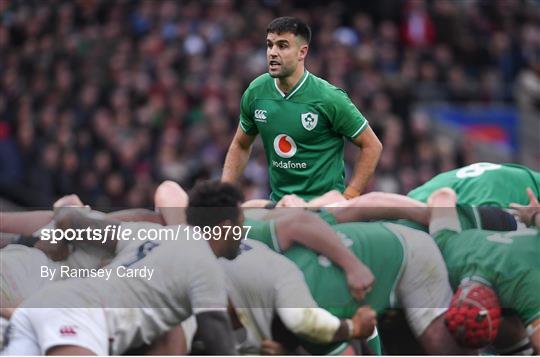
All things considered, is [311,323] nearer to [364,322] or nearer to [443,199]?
[364,322]

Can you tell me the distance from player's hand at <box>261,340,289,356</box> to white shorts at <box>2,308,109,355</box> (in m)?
0.77

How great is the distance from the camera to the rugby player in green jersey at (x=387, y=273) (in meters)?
6.24

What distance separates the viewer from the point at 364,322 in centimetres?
618

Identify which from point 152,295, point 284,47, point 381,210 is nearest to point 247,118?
point 284,47

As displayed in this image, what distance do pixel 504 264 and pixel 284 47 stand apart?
1845 millimetres

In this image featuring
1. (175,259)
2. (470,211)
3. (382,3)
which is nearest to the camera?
(175,259)

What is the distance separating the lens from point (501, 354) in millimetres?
6465

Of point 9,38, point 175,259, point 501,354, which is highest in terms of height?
point 9,38

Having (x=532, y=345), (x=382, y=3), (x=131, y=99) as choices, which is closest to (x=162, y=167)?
(x=131, y=99)

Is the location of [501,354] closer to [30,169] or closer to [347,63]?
[30,169]

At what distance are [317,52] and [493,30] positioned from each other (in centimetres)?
386

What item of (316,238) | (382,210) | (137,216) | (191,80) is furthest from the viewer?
(191,80)

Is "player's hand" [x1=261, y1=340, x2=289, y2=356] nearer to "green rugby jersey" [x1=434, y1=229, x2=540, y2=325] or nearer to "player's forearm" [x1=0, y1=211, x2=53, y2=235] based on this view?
"green rugby jersey" [x1=434, y1=229, x2=540, y2=325]

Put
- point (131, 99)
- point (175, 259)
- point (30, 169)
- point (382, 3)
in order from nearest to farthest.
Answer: point (175, 259) < point (30, 169) < point (131, 99) < point (382, 3)
